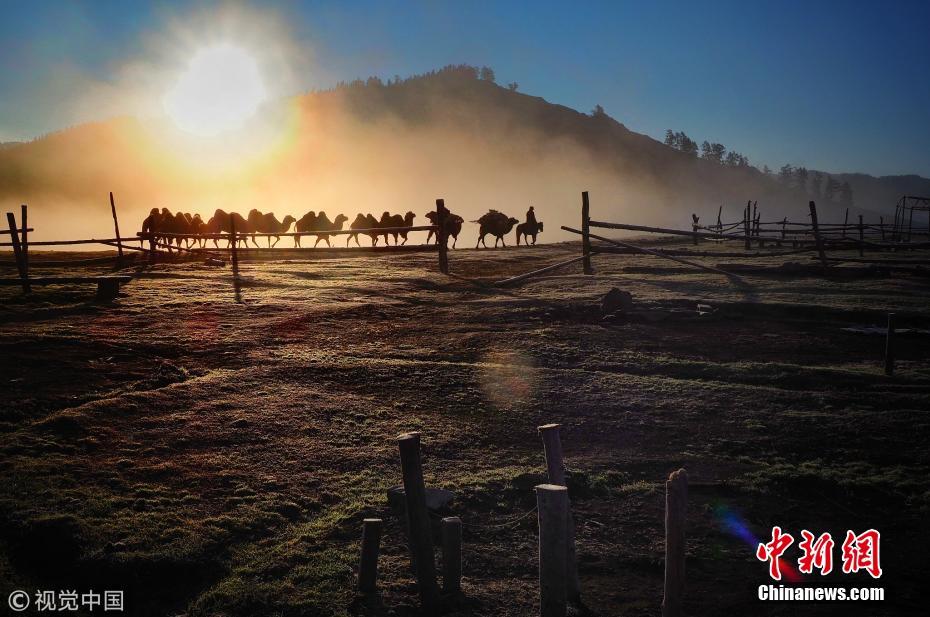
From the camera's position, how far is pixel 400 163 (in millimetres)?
157125

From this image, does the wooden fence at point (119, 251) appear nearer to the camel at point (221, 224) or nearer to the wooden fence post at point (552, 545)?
the camel at point (221, 224)

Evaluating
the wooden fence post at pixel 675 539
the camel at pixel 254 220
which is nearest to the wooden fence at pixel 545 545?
the wooden fence post at pixel 675 539

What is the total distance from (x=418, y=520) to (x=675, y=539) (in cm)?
143

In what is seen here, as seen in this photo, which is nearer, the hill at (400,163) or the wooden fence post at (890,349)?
the wooden fence post at (890,349)

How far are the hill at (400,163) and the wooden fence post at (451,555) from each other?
429ft

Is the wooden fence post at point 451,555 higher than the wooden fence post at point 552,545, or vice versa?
the wooden fence post at point 552,545

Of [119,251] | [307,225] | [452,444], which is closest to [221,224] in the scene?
[307,225]

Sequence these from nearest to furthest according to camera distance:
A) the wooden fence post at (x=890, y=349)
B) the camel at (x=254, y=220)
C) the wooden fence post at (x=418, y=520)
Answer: the wooden fence post at (x=418, y=520)
the wooden fence post at (x=890, y=349)
the camel at (x=254, y=220)

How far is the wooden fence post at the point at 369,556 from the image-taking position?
4207 millimetres

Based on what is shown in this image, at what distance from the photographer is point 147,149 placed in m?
168

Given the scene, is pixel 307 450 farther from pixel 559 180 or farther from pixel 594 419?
pixel 559 180

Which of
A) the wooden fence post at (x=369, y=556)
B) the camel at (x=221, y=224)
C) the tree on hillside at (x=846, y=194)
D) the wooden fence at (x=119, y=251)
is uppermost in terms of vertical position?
the tree on hillside at (x=846, y=194)

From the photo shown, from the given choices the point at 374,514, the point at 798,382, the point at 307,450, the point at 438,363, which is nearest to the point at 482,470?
the point at 374,514

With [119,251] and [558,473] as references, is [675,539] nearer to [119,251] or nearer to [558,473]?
[558,473]
